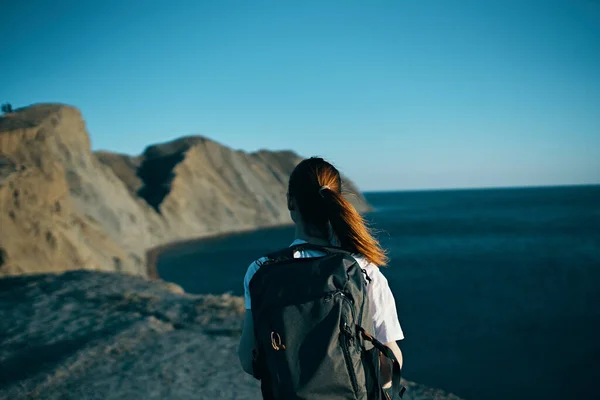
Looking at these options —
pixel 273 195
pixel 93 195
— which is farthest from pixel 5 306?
pixel 273 195

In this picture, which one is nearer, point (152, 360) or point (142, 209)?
point (152, 360)

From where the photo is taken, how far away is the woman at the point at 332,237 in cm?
178

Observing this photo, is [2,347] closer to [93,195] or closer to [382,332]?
[382,332]

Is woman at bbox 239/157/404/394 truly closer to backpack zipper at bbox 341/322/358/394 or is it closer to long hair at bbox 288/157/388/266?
long hair at bbox 288/157/388/266

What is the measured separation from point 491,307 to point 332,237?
1748 cm

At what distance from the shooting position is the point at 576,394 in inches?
376

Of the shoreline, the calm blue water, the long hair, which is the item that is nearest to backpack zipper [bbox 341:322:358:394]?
the long hair

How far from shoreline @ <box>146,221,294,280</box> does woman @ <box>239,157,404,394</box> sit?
21333 mm

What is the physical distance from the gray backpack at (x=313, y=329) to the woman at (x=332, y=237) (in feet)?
0.40

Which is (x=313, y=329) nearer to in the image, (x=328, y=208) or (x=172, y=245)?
(x=328, y=208)

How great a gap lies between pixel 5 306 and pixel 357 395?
9.04 m

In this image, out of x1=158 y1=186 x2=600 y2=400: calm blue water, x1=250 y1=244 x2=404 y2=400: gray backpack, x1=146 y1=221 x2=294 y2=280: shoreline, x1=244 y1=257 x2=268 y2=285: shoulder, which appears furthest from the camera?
x1=146 y1=221 x2=294 y2=280: shoreline

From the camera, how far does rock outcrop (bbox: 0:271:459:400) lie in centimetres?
506

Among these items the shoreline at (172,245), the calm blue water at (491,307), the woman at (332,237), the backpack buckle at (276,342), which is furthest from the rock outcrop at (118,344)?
the shoreline at (172,245)
